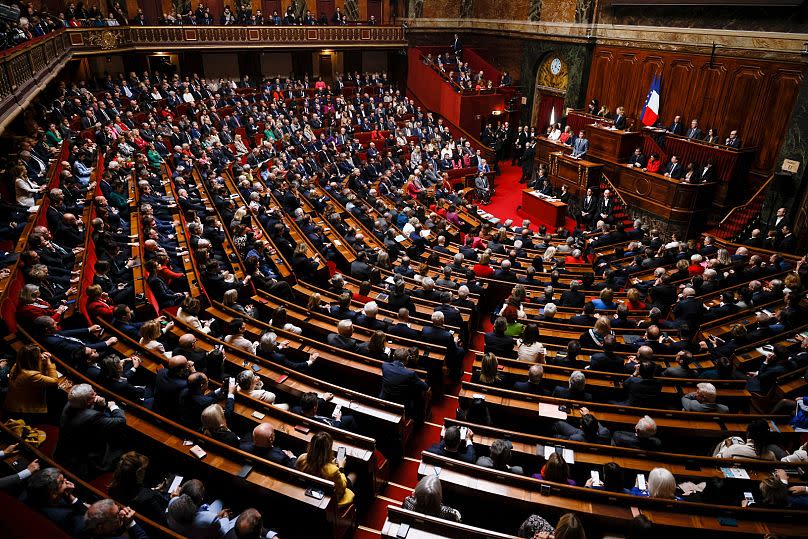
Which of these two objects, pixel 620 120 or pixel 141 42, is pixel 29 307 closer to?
pixel 620 120

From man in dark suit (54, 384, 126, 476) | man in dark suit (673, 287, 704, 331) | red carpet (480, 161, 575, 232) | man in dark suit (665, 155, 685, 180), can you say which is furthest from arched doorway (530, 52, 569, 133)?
man in dark suit (54, 384, 126, 476)

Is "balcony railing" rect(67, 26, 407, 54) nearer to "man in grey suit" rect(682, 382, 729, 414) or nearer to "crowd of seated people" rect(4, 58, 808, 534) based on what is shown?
"crowd of seated people" rect(4, 58, 808, 534)

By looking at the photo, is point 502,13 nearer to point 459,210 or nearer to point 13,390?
point 459,210

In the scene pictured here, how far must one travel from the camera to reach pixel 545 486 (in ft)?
11.3

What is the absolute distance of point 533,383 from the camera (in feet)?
15.4

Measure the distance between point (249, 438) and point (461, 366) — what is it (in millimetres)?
2806

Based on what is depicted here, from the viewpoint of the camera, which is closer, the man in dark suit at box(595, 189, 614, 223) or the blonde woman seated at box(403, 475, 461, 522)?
the blonde woman seated at box(403, 475, 461, 522)

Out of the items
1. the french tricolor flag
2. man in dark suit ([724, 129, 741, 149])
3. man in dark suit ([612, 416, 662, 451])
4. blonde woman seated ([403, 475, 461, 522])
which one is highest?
the french tricolor flag

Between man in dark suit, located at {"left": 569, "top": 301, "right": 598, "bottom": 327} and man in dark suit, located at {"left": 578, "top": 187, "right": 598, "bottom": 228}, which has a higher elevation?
man in dark suit, located at {"left": 569, "top": 301, "right": 598, "bottom": 327}

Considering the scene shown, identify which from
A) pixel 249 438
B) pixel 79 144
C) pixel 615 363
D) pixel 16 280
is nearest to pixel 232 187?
pixel 79 144

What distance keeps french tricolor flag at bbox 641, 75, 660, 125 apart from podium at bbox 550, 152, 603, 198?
1.86 m

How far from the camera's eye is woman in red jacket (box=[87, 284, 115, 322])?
16.8 ft

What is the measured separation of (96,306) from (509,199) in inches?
450

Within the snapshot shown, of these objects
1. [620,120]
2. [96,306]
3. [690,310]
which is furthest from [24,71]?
[620,120]
